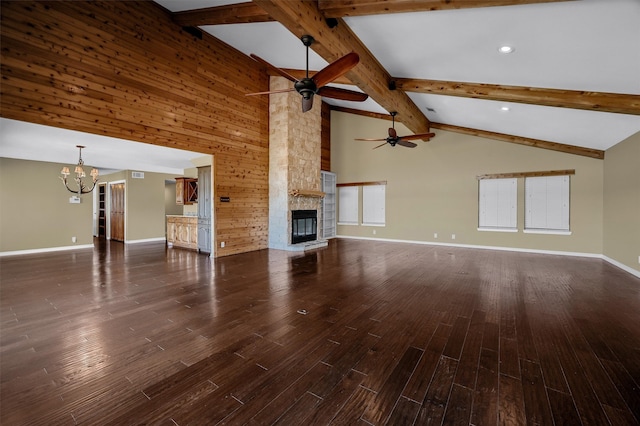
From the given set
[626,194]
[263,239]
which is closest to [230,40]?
[263,239]

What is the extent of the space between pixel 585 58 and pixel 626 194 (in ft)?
13.5

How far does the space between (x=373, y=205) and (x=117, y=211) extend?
915 cm

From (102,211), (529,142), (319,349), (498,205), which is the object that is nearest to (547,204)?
(498,205)

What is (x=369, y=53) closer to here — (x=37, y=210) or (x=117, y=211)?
(x=37, y=210)

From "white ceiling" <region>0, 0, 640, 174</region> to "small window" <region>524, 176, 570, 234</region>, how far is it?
1.22 metres

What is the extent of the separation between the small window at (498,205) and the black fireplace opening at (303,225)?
495 cm

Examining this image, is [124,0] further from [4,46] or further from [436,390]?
[436,390]

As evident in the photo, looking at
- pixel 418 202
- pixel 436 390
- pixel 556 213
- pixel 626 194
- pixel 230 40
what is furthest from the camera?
pixel 418 202

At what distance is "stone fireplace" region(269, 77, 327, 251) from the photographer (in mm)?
7773

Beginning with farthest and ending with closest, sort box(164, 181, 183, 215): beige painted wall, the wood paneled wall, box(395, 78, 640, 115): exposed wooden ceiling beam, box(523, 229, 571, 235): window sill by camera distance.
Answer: box(164, 181, 183, 215): beige painted wall → box(523, 229, 571, 235): window sill → the wood paneled wall → box(395, 78, 640, 115): exposed wooden ceiling beam

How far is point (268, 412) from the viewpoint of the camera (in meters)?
1.70

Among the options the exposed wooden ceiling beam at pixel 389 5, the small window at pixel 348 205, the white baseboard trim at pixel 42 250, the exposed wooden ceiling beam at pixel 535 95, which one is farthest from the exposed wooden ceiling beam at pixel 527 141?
the white baseboard trim at pixel 42 250

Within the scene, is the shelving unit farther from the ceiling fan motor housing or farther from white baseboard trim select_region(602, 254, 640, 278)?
white baseboard trim select_region(602, 254, 640, 278)

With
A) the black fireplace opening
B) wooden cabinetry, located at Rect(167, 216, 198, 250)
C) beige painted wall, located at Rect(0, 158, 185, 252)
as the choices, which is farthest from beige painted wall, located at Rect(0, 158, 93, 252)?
the black fireplace opening
